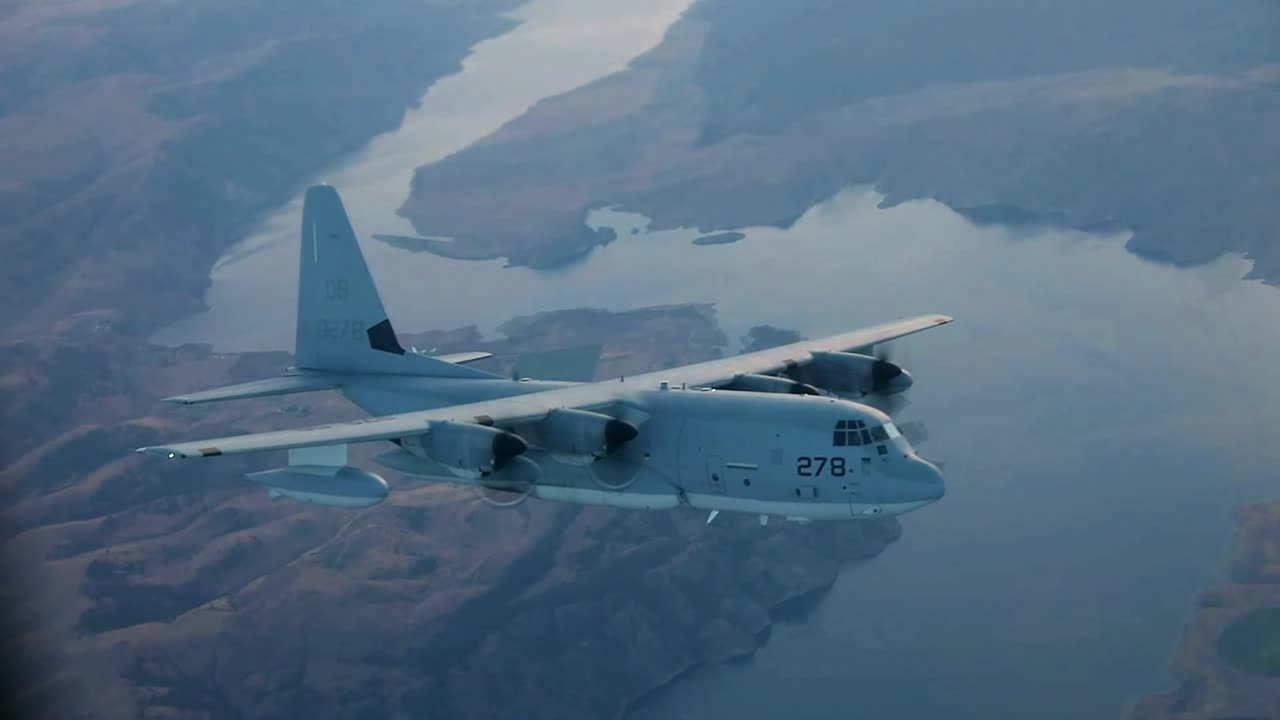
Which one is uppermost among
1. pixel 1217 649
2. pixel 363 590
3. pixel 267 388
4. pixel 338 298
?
pixel 338 298

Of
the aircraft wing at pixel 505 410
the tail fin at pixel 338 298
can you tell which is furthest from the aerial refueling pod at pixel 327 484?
the tail fin at pixel 338 298

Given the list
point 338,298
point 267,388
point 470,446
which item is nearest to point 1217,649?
point 338,298

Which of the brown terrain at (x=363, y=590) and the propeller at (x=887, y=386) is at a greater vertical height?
the propeller at (x=887, y=386)

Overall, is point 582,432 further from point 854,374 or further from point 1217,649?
point 1217,649

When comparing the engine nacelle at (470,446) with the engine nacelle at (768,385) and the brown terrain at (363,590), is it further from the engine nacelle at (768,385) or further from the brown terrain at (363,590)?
the brown terrain at (363,590)

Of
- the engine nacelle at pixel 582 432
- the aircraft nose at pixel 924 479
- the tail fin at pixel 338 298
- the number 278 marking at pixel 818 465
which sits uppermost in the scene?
the tail fin at pixel 338 298

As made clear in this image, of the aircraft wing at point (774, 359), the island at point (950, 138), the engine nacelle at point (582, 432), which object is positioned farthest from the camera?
the island at point (950, 138)

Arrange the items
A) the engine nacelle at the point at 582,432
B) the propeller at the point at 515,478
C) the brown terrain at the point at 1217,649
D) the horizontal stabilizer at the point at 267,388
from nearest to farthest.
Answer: the engine nacelle at the point at 582,432 → the propeller at the point at 515,478 → the horizontal stabilizer at the point at 267,388 → the brown terrain at the point at 1217,649
